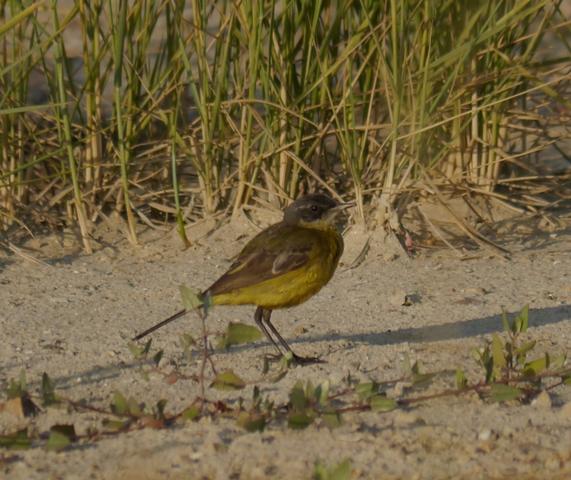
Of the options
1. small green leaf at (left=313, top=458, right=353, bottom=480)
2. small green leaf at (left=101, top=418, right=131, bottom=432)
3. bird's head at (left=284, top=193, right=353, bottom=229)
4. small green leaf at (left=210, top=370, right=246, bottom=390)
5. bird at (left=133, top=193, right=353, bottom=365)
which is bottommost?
small green leaf at (left=101, top=418, right=131, bottom=432)

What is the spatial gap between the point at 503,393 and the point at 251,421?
1029 mm

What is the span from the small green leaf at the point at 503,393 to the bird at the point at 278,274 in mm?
946

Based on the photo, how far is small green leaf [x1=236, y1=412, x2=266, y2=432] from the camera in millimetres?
5020

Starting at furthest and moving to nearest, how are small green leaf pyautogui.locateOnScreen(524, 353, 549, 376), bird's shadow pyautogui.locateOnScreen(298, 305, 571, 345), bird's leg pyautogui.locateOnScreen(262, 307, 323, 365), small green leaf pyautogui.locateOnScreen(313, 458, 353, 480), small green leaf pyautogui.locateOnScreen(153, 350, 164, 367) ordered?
bird's shadow pyautogui.locateOnScreen(298, 305, 571, 345) < bird's leg pyautogui.locateOnScreen(262, 307, 323, 365) < small green leaf pyautogui.locateOnScreen(524, 353, 549, 376) < small green leaf pyautogui.locateOnScreen(153, 350, 164, 367) < small green leaf pyautogui.locateOnScreen(313, 458, 353, 480)

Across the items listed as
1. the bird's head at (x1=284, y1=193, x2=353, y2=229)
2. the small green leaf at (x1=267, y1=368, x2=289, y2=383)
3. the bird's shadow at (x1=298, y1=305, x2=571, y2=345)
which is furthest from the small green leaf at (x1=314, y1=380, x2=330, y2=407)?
the bird's head at (x1=284, y1=193, x2=353, y2=229)

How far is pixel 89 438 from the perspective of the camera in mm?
5047

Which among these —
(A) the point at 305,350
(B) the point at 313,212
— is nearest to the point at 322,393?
(A) the point at 305,350

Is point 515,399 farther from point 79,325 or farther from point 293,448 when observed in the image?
point 79,325

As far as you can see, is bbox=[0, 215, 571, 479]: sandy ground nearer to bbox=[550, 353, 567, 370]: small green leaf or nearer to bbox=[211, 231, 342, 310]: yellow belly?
bbox=[550, 353, 567, 370]: small green leaf

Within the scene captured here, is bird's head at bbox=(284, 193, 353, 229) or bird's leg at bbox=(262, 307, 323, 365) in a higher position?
bird's head at bbox=(284, 193, 353, 229)

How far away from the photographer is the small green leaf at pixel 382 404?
520cm

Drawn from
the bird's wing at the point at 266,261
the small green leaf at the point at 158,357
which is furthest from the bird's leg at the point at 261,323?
the small green leaf at the point at 158,357

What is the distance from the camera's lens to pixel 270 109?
752 centimetres

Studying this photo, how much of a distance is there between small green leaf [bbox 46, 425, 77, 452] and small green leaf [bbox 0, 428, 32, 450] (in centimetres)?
9
